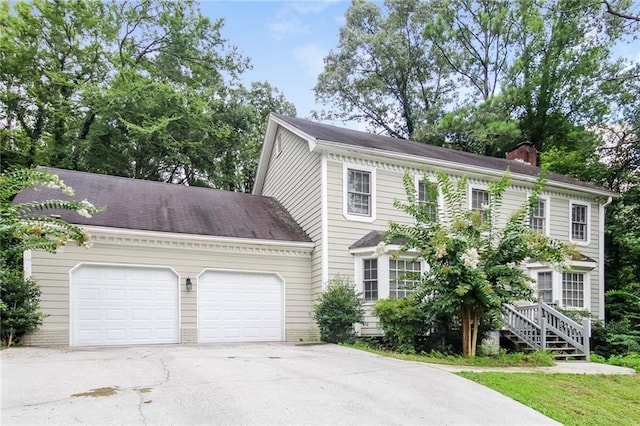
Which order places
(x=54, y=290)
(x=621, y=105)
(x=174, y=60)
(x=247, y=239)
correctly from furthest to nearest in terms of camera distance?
1. (x=174, y=60)
2. (x=621, y=105)
3. (x=247, y=239)
4. (x=54, y=290)

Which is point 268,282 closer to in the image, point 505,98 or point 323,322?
point 323,322

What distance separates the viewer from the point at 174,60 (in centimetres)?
2294

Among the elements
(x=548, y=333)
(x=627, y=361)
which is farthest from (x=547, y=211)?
(x=627, y=361)

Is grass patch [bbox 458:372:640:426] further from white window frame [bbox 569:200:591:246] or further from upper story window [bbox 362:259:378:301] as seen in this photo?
white window frame [bbox 569:200:591:246]

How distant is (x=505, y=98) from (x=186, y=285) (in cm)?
1991

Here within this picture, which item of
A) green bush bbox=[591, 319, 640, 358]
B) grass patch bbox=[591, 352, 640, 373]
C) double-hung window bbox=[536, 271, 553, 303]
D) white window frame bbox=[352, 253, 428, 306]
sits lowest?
green bush bbox=[591, 319, 640, 358]

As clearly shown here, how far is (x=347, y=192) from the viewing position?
38.9 ft

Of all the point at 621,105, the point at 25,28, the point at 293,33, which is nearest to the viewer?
the point at 293,33

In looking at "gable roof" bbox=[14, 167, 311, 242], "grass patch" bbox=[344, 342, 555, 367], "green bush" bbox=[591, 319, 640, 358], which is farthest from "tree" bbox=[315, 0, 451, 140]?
"grass patch" bbox=[344, 342, 555, 367]

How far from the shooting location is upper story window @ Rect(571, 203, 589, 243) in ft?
50.0

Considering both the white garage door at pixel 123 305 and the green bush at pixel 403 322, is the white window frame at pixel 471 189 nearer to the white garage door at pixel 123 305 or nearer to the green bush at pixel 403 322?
the green bush at pixel 403 322

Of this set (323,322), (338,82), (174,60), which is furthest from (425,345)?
(338,82)

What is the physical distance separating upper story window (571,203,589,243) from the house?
3.90 ft

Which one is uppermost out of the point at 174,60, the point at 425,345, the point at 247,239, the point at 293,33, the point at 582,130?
the point at 174,60
